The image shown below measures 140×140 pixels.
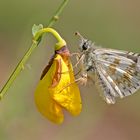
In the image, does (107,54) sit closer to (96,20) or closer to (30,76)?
(30,76)

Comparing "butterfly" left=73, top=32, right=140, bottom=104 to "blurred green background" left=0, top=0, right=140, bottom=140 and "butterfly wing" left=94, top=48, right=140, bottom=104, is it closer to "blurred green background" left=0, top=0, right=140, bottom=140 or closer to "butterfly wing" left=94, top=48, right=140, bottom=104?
"butterfly wing" left=94, top=48, right=140, bottom=104

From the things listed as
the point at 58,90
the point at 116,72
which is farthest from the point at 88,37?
the point at 58,90

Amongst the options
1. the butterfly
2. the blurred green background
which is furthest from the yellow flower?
the blurred green background

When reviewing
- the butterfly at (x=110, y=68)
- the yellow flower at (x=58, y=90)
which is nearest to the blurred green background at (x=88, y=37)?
the butterfly at (x=110, y=68)

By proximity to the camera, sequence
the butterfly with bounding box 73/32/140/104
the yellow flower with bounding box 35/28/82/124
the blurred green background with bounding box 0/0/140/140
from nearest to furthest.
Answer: the yellow flower with bounding box 35/28/82/124 → the butterfly with bounding box 73/32/140/104 → the blurred green background with bounding box 0/0/140/140

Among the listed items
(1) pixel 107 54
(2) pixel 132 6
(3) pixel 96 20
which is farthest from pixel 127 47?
(1) pixel 107 54

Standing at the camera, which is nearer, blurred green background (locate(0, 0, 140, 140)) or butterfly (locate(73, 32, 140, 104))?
butterfly (locate(73, 32, 140, 104))

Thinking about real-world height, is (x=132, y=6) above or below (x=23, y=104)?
above
